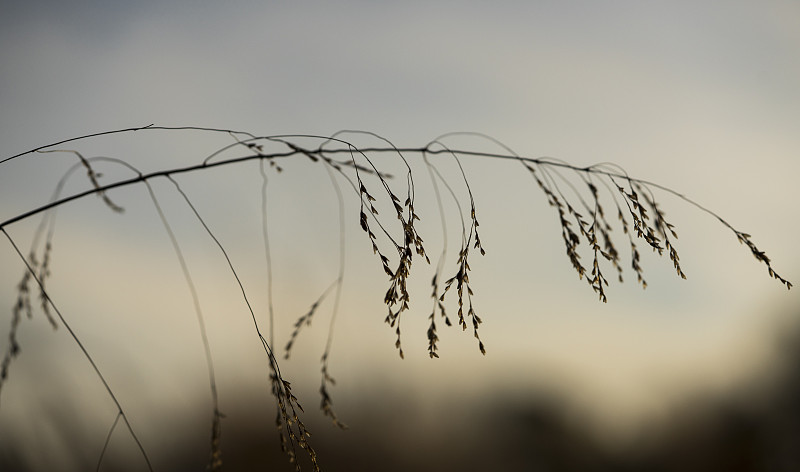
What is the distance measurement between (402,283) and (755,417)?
786 inches

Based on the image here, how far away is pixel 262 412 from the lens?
41.6ft

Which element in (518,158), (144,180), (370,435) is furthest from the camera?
(370,435)

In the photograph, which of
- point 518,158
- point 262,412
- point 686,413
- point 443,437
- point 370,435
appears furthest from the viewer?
point 686,413

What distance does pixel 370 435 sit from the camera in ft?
49.7

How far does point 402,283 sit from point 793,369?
21.5 metres

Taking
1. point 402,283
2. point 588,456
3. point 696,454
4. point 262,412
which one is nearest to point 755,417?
point 696,454

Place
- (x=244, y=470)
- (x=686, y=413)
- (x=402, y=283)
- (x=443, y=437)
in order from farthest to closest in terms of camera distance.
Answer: (x=686, y=413)
(x=443, y=437)
(x=244, y=470)
(x=402, y=283)

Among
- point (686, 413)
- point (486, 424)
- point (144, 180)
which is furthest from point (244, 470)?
point (144, 180)

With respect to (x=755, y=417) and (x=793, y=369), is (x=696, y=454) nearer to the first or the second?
(x=755, y=417)

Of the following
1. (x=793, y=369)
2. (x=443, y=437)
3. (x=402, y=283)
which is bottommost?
(x=443, y=437)

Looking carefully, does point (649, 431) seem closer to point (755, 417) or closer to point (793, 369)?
point (755, 417)

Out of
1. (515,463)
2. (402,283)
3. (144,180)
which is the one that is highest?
(144,180)

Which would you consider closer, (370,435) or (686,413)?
(370,435)

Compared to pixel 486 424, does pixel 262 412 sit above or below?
above
